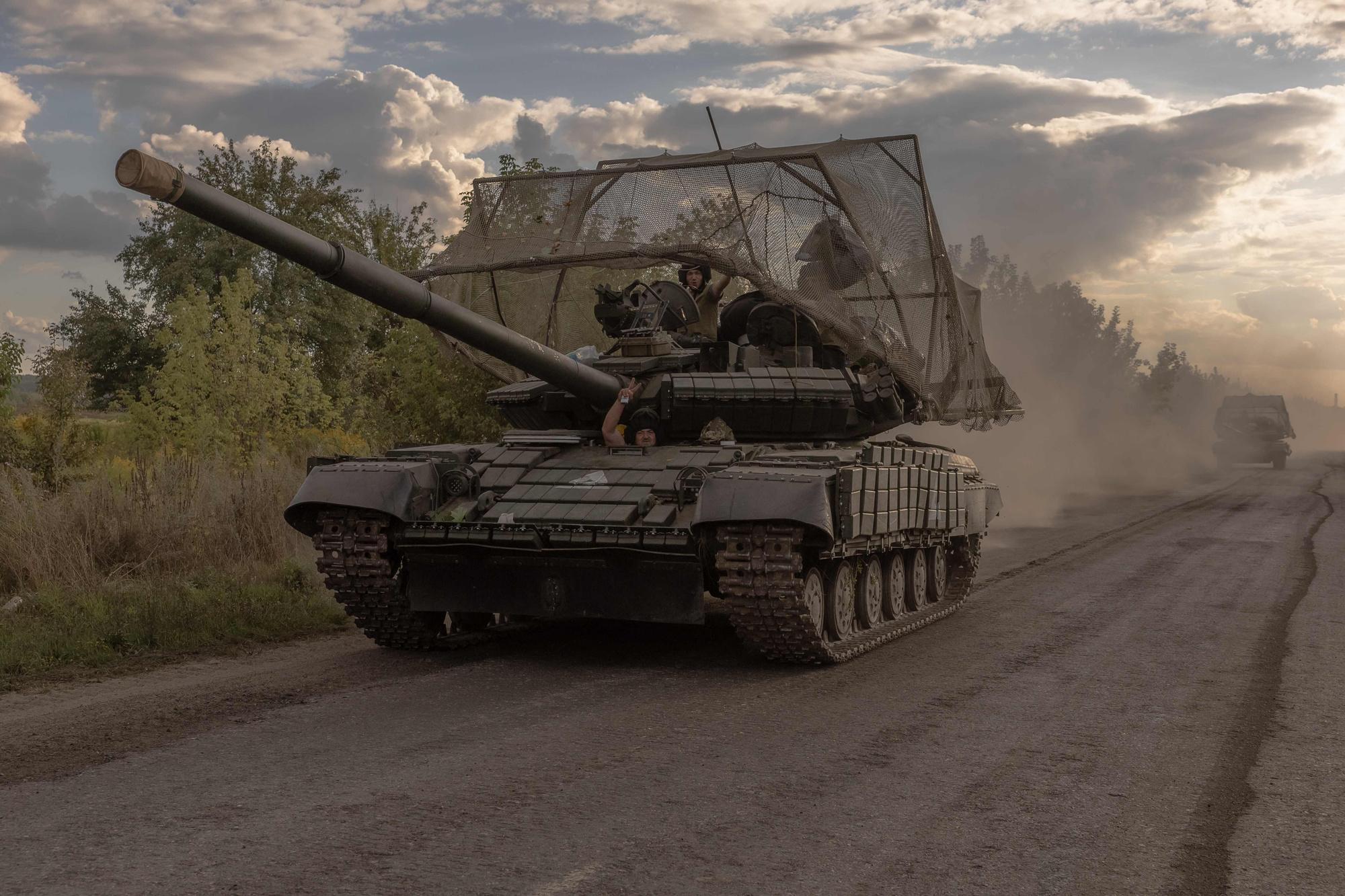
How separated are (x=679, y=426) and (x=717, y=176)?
7.01 ft

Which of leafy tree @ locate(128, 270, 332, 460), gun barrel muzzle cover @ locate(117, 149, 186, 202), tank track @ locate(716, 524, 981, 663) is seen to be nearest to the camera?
gun barrel muzzle cover @ locate(117, 149, 186, 202)

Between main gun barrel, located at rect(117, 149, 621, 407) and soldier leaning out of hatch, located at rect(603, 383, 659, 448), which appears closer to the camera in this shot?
main gun barrel, located at rect(117, 149, 621, 407)

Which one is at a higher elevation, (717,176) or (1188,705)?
(717,176)

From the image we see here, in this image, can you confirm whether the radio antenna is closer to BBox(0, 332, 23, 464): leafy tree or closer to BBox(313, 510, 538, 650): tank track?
BBox(313, 510, 538, 650): tank track

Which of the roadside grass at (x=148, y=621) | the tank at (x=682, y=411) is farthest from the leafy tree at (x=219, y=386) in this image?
the tank at (x=682, y=411)

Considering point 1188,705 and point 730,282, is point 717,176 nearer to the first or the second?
point 730,282

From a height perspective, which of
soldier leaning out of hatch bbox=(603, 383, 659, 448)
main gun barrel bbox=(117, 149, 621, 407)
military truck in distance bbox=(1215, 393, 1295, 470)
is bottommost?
military truck in distance bbox=(1215, 393, 1295, 470)

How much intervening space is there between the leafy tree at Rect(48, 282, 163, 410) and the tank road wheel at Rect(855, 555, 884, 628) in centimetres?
3309

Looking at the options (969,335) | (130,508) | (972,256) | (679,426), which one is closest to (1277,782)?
(679,426)

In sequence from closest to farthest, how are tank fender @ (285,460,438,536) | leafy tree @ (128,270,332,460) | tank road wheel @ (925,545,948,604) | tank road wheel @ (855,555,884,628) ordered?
tank fender @ (285,460,438,536)
tank road wheel @ (855,555,884,628)
tank road wheel @ (925,545,948,604)
leafy tree @ (128,270,332,460)

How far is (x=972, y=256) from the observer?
54750mm

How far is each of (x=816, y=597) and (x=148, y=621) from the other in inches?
197

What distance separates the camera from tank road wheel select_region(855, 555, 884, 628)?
10.5 meters

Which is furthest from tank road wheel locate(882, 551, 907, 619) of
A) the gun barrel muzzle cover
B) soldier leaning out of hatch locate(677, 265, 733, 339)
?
the gun barrel muzzle cover
